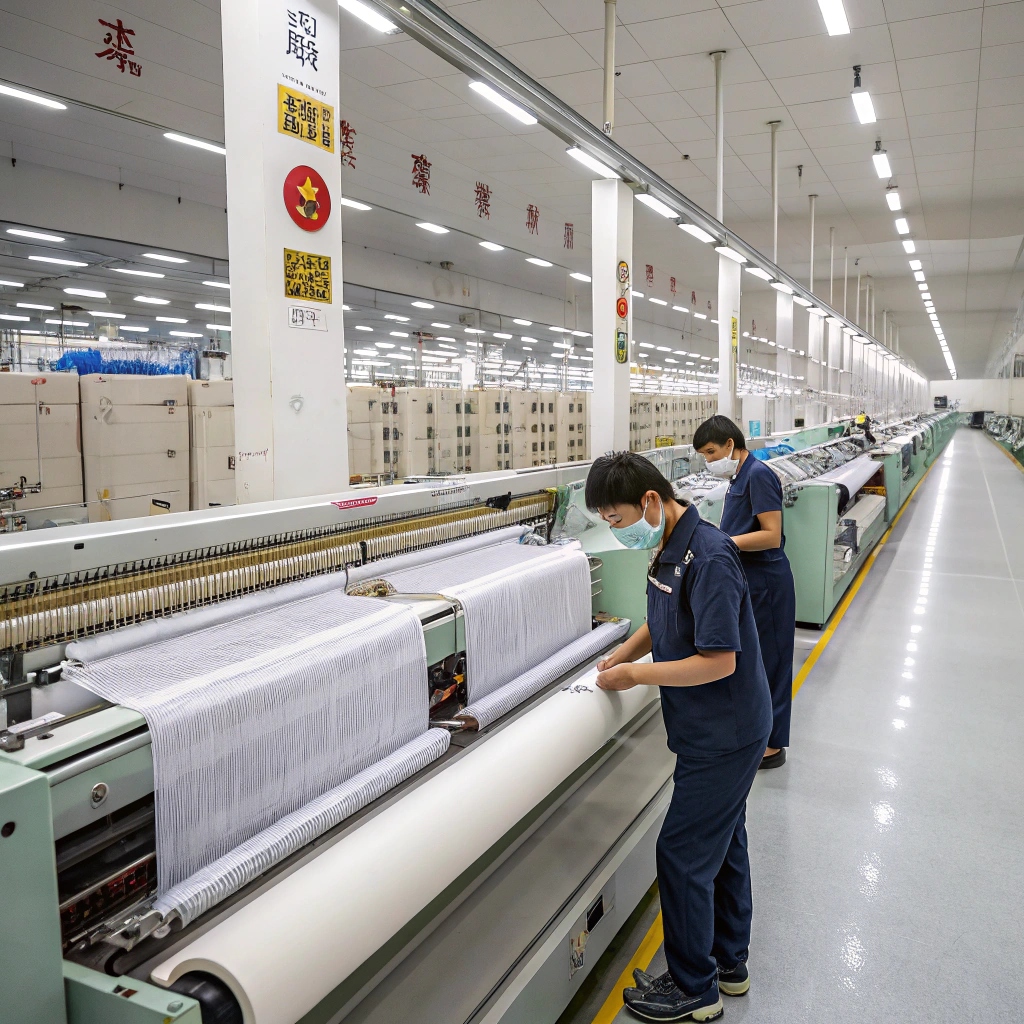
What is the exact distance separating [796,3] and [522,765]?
18.2 ft

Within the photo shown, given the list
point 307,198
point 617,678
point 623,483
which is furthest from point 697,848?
point 307,198

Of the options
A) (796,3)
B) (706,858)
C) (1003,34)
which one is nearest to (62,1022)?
(706,858)

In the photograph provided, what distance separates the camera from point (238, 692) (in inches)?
54.1

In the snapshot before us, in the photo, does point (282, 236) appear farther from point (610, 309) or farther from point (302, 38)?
point (610, 309)

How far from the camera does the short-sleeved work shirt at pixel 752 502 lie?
341 centimetres

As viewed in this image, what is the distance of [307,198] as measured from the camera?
296 cm

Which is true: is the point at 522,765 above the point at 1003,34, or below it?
below

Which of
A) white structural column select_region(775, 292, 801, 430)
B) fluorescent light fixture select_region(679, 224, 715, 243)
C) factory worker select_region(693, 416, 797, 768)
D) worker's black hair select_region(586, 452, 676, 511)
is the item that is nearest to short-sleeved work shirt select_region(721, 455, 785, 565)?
factory worker select_region(693, 416, 797, 768)

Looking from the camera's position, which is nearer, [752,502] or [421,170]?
[752,502]

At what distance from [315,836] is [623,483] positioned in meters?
1.03

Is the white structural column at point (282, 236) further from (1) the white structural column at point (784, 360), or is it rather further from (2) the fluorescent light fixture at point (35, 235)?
(1) the white structural column at point (784, 360)

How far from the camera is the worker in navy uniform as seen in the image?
187cm

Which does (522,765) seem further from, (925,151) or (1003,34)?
(925,151)

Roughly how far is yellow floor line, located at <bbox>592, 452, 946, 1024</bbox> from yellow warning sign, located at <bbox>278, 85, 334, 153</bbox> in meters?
3.03
